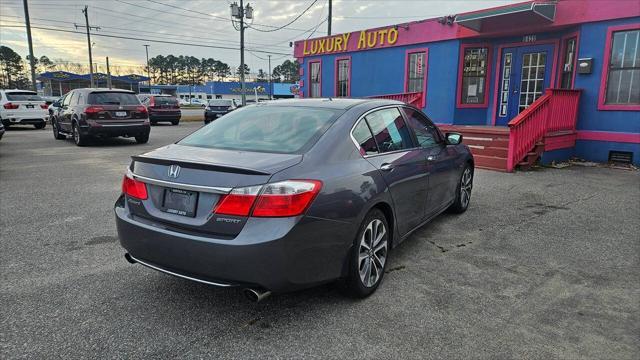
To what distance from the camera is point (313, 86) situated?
19.0m

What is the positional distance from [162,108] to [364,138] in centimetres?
1978

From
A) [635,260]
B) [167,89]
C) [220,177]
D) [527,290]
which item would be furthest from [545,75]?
[167,89]

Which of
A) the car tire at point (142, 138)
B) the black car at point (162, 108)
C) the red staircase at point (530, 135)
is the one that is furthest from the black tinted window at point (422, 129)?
the black car at point (162, 108)

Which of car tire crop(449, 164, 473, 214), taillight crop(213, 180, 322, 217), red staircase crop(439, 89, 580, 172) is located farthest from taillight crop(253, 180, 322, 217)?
red staircase crop(439, 89, 580, 172)

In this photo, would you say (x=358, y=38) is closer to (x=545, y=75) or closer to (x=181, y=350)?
(x=545, y=75)

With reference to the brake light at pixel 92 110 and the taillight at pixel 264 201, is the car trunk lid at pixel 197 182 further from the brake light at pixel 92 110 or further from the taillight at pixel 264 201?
the brake light at pixel 92 110

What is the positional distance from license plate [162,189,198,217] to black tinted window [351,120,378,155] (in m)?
1.35

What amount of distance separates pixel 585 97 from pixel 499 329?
31.5ft

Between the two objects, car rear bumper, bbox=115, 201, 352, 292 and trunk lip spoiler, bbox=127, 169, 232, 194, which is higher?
trunk lip spoiler, bbox=127, 169, 232, 194

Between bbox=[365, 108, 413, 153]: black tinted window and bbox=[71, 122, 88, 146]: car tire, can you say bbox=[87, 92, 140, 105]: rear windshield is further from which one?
bbox=[365, 108, 413, 153]: black tinted window

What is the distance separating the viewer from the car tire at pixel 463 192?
224 inches

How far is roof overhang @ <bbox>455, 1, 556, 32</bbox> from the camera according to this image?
10.4 metres

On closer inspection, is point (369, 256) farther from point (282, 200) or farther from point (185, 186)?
point (185, 186)

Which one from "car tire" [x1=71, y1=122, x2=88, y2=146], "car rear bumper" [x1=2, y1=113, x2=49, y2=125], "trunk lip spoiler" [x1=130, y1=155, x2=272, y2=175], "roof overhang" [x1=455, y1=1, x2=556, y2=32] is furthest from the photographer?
"car rear bumper" [x1=2, y1=113, x2=49, y2=125]
